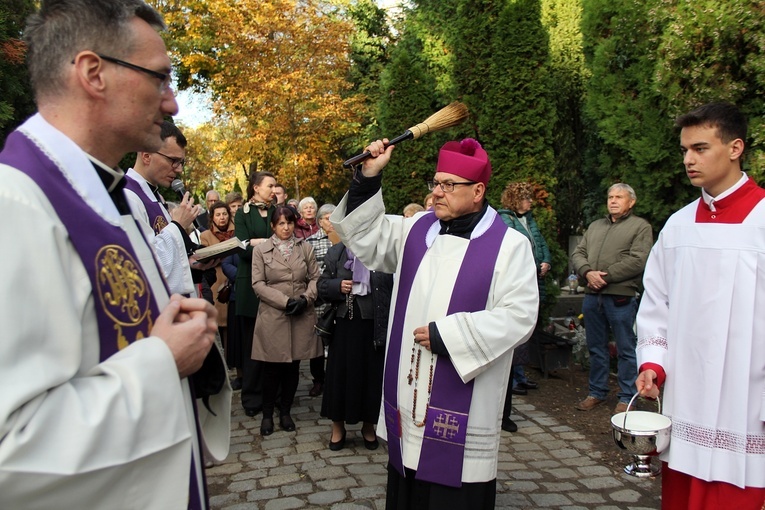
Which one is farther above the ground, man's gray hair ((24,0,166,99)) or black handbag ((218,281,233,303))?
man's gray hair ((24,0,166,99))

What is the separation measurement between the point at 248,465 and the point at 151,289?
12.5ft

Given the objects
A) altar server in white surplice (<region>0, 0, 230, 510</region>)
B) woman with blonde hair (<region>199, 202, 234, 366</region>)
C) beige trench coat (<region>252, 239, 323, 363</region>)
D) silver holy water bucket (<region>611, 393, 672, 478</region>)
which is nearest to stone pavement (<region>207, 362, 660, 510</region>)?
beige trench coat (<region>252, 239, 323, 363</region>)

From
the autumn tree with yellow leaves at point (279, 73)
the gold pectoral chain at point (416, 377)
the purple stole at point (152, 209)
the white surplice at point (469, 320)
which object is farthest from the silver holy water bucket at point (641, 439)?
the autumn tree with yellow leaves at point (279, 73)

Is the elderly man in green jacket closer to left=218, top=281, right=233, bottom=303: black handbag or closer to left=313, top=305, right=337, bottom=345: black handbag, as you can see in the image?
left=313, top=305, right=337, bottom=345: black handbag

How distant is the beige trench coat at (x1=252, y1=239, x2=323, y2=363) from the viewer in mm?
5828

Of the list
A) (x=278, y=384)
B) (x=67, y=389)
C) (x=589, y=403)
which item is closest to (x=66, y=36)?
(x=67, y=389)

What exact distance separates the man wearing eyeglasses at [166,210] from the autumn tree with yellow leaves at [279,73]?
47.0 feet

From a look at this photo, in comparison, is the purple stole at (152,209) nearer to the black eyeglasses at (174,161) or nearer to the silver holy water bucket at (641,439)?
the black eyeglasses at (174,161)

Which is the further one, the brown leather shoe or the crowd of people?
the brown leather shoe

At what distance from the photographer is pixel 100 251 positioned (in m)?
1.41

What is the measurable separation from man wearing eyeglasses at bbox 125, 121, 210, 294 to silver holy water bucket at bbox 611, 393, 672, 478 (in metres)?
2.26

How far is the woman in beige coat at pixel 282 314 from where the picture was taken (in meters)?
5.83

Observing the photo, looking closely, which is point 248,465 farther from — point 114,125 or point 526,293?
point 114,125

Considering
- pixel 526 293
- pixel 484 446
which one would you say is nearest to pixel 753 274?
pixel 526 293
